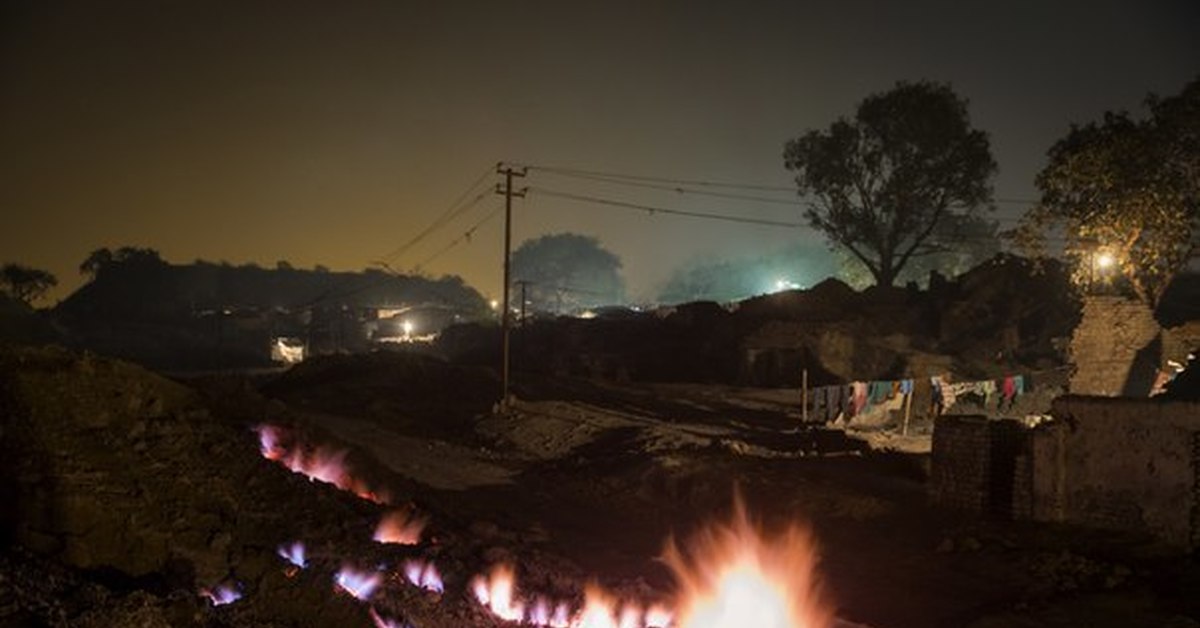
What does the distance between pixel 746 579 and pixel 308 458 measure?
22.3ft

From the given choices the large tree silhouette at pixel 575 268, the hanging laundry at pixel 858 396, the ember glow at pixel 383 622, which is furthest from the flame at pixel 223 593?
the large tree silhouette at pixel 575 268

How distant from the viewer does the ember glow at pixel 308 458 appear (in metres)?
12.9

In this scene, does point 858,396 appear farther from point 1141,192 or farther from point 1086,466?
point 1086,466

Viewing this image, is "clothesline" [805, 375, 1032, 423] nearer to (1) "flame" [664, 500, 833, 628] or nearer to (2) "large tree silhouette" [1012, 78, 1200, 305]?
(2) "large tree silhouette" [1012, 78, 1200, 305]

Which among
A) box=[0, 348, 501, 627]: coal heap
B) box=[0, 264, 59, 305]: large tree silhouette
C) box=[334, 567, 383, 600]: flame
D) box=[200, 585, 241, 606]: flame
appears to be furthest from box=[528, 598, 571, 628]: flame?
box=[0, 264, 59, 305]: large tree silhouette

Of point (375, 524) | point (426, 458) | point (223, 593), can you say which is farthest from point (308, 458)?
point (426, 458)

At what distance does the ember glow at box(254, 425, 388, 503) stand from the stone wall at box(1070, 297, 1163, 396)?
846 inches

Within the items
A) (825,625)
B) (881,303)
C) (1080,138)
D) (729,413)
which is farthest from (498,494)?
(881,303)

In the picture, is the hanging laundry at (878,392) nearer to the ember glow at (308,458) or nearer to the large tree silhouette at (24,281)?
the ember glow at (308,458)

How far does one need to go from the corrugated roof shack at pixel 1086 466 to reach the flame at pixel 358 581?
8.69 meters

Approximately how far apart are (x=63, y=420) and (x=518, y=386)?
916 inches

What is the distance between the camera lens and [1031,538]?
11.4 m

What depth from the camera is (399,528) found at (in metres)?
10.5

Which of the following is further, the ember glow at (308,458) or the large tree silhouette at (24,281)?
the large tree silhouette at (24,281)
